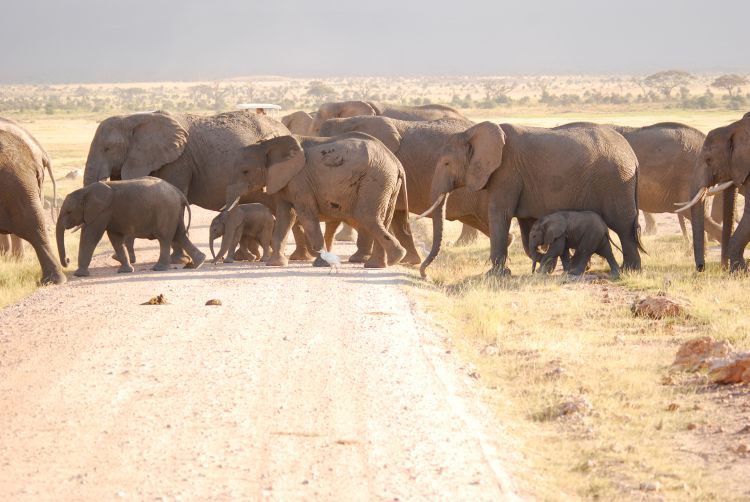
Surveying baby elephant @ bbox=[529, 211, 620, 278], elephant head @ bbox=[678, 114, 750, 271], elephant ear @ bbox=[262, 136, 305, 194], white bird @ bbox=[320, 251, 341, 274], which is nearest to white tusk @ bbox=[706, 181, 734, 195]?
elephant head @ bbox=[678, 114, 750, 271]

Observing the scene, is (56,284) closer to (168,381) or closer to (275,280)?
(275,280)

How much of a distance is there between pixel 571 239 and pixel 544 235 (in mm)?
347

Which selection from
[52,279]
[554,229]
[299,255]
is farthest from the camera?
[299,255]

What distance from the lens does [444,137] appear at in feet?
59.9

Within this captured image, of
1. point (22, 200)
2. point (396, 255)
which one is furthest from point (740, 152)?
point (22, 200)

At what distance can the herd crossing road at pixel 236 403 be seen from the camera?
6.96m

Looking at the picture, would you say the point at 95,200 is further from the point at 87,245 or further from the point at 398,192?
the point at 398,192

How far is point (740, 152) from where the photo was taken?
15742mm

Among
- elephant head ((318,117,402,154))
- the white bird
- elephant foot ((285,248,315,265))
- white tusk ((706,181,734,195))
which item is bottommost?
elephant foot ((285,248,315,265))

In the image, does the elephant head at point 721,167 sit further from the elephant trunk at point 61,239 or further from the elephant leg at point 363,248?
the elephant trunk at point 61,239

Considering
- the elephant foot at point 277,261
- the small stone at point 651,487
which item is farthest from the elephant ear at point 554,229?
the small stone at point 651,487

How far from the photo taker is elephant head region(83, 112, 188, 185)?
17.8 m

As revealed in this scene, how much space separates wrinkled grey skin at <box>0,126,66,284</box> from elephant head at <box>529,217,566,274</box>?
18.3 feet

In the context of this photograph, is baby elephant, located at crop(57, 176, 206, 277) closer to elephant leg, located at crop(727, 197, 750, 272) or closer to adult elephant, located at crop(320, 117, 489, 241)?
adult elephant, located at crop(320, 117, 489, 241)
